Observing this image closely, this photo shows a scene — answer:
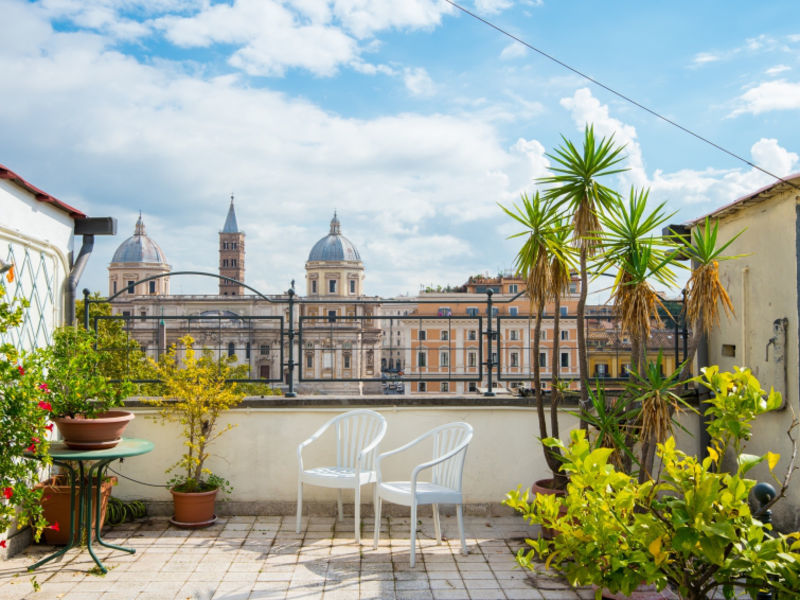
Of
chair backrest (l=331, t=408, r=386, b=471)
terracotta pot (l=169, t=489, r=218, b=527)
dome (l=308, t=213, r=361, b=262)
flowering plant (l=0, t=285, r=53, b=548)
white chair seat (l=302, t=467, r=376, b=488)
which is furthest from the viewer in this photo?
dome (l=308, t=213, r=361, b=262)

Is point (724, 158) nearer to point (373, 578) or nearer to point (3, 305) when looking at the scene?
point (373, 578)

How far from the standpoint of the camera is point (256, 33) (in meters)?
4.99

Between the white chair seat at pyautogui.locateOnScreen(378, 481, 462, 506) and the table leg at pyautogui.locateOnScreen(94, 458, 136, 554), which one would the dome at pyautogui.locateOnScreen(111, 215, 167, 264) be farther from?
the white chair seat at pyautogui.locateOnScreen(378, 481, 462, 506)

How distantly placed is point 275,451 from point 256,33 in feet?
10.4

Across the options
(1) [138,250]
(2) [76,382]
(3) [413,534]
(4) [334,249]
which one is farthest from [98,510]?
(1) [138,250]

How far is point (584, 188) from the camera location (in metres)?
4.59

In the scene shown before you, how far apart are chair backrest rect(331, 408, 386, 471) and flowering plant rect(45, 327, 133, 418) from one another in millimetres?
1617

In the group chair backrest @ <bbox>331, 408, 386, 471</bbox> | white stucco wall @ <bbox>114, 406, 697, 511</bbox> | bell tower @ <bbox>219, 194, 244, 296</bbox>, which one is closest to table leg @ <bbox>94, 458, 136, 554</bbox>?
white stucco wall @ <bbox>114, 406, 697, 511</bbox>

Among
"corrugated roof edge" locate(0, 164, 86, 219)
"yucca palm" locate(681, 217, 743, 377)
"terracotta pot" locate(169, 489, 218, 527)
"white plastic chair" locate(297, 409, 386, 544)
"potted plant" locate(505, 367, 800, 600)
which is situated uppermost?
"corrugated roof edge" locate(0, 164, 86, 219)

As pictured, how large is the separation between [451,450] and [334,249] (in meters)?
91.8

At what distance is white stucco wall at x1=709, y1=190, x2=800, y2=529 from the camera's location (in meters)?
4.12

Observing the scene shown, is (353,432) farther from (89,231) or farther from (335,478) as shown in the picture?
(89,231)

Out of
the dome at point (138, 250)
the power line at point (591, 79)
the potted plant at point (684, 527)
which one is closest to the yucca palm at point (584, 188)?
the power line at point (591, 79)

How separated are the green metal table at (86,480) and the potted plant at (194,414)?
0.52 metres
